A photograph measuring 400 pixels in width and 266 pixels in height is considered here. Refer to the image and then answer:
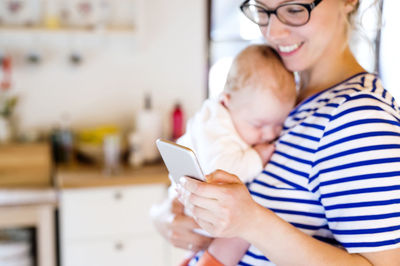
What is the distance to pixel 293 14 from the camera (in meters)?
1.05

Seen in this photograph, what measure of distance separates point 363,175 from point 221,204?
0.29 meters

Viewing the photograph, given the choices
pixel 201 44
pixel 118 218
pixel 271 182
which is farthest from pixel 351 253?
pixel 201 44

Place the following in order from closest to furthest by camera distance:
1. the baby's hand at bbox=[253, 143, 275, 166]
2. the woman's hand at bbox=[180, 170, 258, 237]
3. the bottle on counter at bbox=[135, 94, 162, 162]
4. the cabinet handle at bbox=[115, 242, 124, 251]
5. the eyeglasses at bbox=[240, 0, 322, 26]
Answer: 1. the woman's hand at bbox=[180, 170, 258, 237]
2. the eyeglasses at bbox=[240, 0, 322, 26]
3. the baby's hand at bbox=[253, 143, 275, 166]
4. the cabinet handle at bbox=[115, 242, 124, 251]
5. the bottle on counter at bbox=[135, 94, 162, 162]

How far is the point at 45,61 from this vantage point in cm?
289

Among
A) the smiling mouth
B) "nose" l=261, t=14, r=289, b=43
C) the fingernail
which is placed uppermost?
"nose" l=261, t=14, r=289, b=43

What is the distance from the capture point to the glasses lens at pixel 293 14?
104 cm

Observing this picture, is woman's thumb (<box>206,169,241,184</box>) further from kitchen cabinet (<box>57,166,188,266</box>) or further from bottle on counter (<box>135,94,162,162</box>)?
bottle on counter (<box>135,94,162,162</box>)

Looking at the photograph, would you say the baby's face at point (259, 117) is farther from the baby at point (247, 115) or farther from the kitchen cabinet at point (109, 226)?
the kitchen cabinet at point (109, 226)

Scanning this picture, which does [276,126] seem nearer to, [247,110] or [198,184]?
[247,110]

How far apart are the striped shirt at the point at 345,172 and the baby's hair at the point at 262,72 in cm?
19

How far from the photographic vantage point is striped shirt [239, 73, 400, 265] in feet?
2.67

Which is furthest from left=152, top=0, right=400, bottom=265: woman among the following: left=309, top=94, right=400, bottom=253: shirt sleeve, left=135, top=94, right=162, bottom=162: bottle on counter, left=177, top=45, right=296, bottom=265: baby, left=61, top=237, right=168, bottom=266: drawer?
left=135, top=94, right=162, bottom=162: bottle on counter

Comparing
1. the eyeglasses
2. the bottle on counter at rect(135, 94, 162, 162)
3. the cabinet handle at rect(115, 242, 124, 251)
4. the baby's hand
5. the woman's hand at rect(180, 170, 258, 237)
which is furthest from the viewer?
the bottle on counter at rect(135, 94, 162, 162)

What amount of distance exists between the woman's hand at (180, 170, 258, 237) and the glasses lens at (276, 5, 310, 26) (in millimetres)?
460
